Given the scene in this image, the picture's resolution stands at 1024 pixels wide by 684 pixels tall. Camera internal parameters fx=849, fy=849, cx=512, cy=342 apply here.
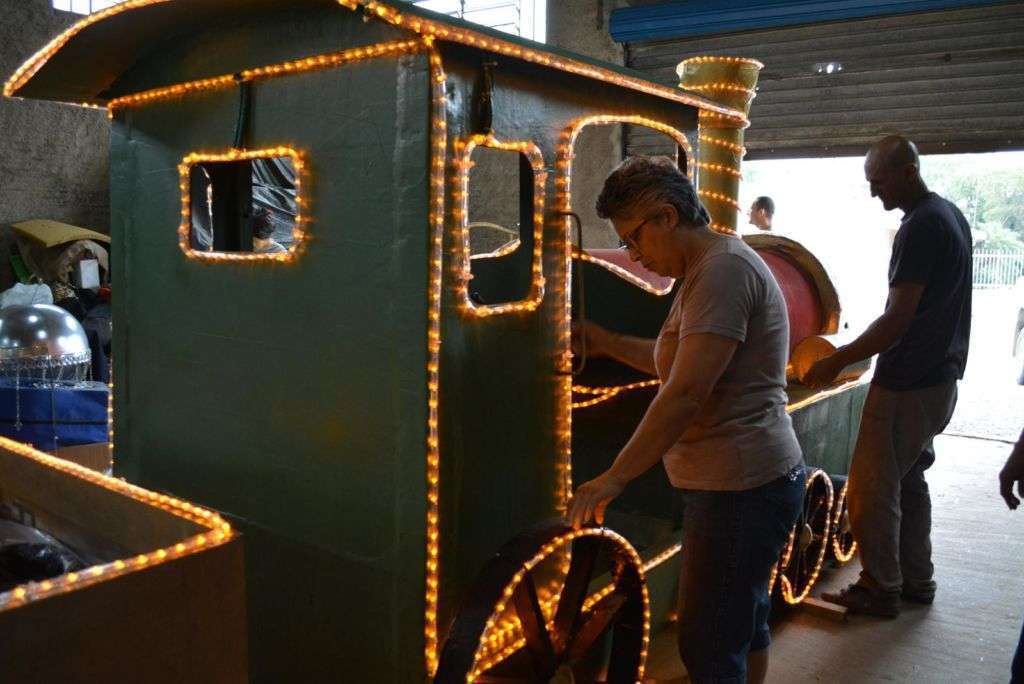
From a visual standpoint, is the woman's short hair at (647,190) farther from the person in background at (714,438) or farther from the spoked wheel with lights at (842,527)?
the spoked wheel with lights at (842,527)

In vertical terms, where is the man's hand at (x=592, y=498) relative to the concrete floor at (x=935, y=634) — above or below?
above

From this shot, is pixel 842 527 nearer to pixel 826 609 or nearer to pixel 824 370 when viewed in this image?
pixel 826 609

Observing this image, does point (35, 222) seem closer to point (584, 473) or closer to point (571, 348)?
point (584, 473)

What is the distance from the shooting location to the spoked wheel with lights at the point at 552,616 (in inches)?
93.0

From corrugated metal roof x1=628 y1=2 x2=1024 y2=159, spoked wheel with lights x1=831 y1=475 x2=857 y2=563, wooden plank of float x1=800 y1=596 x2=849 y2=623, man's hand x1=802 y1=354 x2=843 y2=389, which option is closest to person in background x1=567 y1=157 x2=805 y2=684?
man's hand x1=802 y1=354 x2=843 y2=389

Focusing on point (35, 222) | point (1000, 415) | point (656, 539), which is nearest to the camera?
point (656, 539)

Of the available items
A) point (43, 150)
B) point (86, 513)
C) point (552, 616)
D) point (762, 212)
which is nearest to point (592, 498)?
point (552, 616)

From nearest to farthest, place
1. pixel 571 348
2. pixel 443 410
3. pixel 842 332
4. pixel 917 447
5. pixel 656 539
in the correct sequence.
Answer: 1. pixel 443 410
2. pixel 571 348
3. pixel 656 539
4. pixel 917 447
5. pixel 842 332

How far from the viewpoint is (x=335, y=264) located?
2521mm

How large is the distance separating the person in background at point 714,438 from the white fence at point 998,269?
37.8ft

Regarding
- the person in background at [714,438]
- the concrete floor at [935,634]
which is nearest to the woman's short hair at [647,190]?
the person in background at [714,438]

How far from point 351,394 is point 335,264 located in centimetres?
39

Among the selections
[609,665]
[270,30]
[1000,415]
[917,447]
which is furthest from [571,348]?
[1000,415]

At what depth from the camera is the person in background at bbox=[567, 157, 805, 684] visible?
234cm
